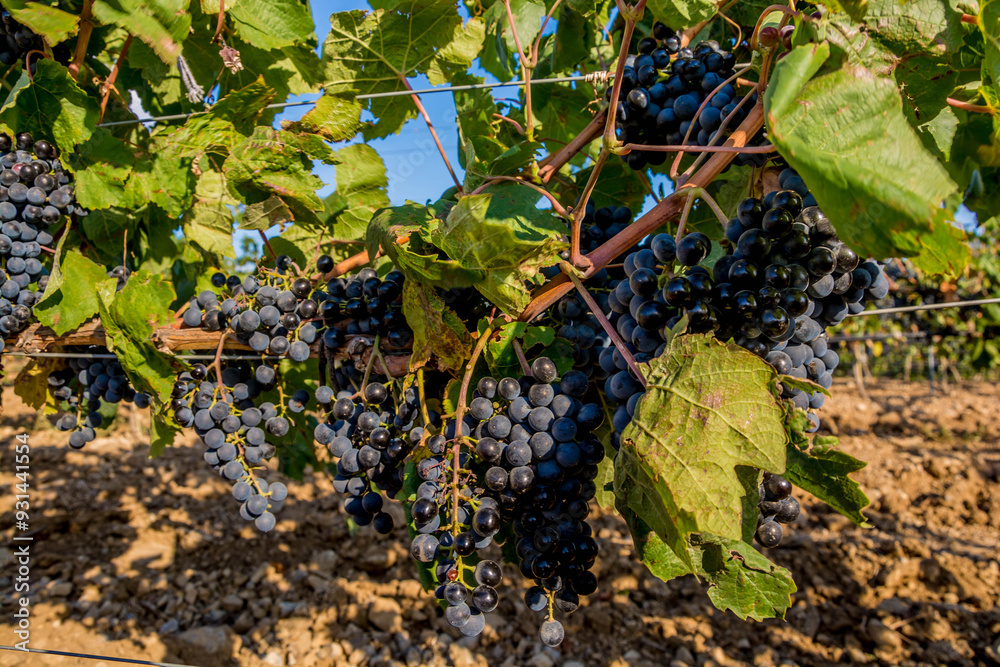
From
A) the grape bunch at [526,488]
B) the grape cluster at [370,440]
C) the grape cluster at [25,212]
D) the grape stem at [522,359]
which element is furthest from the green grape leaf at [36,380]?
the grape stem at [522,359]

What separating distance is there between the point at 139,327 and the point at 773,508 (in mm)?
1669

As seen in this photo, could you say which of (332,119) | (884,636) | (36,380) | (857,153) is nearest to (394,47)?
(332,119)

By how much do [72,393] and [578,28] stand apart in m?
2.31

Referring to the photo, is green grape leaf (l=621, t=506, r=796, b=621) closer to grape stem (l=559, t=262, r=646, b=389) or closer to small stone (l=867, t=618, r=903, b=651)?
grape stem (l=559, t=262, r=646, b=389)

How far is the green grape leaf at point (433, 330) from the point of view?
1.27 m

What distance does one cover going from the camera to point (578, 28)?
1847mm

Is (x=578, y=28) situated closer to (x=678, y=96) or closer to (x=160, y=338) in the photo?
(x=678, y=96)

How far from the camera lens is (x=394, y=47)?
1771mm

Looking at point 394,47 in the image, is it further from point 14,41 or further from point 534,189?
point 14,41

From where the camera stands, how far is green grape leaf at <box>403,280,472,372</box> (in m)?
1.27

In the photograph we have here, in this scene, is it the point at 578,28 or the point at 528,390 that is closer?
the point at 528,390

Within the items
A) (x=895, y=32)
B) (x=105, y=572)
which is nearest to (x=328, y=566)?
(x=105, y=572)

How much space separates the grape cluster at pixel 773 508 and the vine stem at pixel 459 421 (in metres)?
0.60

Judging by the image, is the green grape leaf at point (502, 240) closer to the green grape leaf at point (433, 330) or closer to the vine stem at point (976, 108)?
the green grape leaf at point (433, 330)
